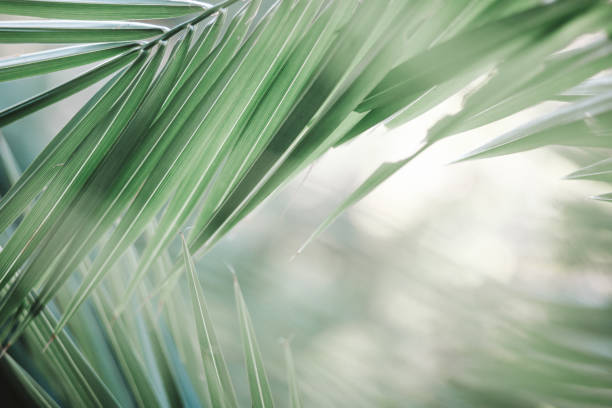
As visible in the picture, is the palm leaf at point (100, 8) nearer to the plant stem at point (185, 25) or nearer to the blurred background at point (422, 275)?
the plant stem at point (185, 25)

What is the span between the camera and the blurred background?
754mm

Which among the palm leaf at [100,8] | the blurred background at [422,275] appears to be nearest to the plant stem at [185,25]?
the palm leaf at [100,8]

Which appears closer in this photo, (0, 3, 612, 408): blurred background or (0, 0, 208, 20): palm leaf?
(0, 0, 208, 20): palm leaf

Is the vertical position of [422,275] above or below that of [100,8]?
above

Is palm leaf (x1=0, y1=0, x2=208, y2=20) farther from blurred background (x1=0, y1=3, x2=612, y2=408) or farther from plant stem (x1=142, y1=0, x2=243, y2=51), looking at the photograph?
blurred background (x1=0, y1=3, x2=612, y2=408)

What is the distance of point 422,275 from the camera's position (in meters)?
0.84

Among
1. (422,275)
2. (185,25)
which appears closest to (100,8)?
(185,25)

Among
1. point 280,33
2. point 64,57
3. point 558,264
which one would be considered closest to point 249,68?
point 280,33

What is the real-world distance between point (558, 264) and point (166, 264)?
0.77 metres

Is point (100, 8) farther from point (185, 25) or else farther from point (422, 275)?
point (422, 275)

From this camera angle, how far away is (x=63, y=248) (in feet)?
0.87

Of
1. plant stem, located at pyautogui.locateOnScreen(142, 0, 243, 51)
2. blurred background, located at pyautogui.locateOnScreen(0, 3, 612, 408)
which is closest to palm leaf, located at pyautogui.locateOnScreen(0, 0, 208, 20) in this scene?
plant stem, located at pyautogui.locateOnScreen(142, 0, 243, 51)

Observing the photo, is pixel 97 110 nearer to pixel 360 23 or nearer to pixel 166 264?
pixel 360 23

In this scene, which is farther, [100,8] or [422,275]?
[422,275]
